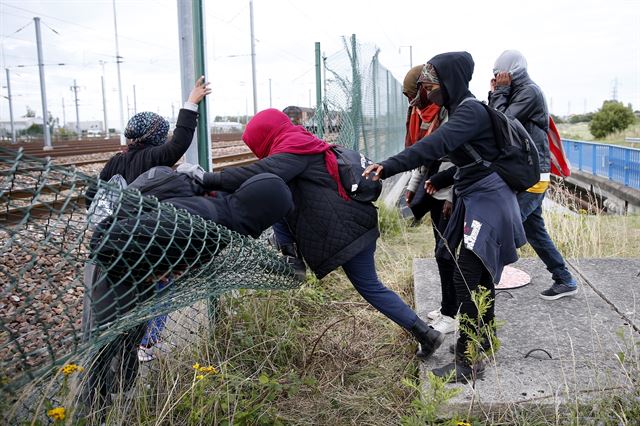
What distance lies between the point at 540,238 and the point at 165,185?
280cm

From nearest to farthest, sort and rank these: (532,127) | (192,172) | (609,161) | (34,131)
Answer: (192,172), (532,127), (609,161), (34,131)

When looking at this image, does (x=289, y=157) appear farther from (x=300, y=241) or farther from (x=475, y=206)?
(x=475, y=206)

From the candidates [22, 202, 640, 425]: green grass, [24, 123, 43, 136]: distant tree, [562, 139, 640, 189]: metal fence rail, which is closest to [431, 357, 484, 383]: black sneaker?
[22, 202, 640, 425]: green grass

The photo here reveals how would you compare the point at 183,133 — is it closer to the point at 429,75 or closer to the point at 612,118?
the point at 429,75

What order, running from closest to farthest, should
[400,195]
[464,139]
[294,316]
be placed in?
[464,139], [294,316], [400,195]

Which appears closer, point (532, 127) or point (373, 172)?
point (373, 172)

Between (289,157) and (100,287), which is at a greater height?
(289,157)

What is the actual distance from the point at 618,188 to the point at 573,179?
5952 millimetres

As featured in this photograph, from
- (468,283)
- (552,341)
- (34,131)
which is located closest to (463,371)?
(468,283)

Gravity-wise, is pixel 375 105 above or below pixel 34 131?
below

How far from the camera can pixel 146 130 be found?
11.7 ft

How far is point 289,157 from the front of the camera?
307cm

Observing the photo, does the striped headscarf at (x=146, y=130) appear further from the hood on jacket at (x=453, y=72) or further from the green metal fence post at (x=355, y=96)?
the green metal fence post at (x=355, y=96)

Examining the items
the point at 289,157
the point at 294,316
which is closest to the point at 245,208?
the point at 289,157
